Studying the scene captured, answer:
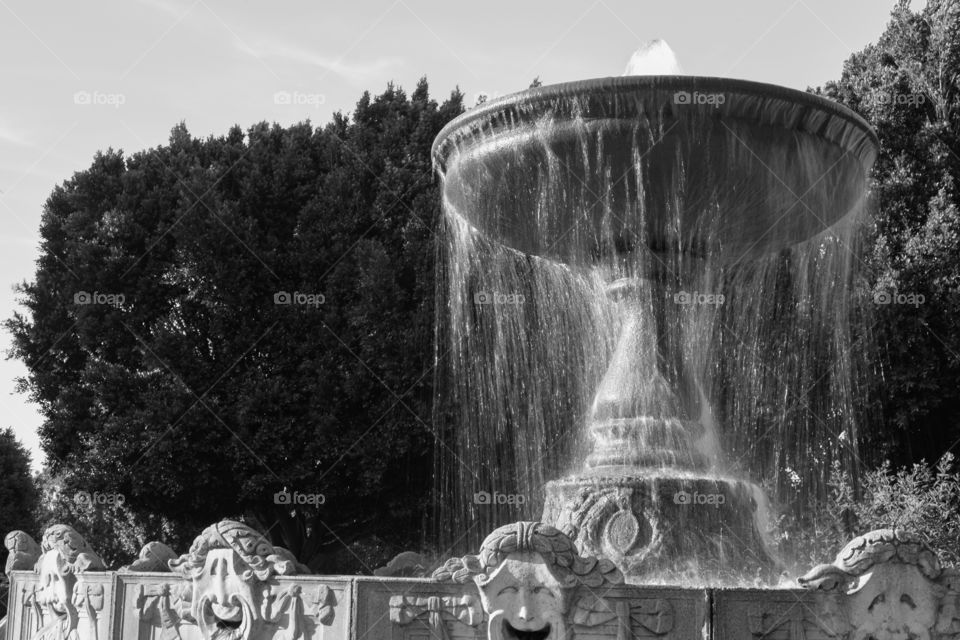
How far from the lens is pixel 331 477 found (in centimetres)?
1706

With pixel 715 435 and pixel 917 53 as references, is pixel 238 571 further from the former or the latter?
pixel 917 53

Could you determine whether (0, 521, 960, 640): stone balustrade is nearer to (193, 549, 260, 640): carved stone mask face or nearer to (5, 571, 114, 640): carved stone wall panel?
(193, 549, 260, 640): carved stone mask face

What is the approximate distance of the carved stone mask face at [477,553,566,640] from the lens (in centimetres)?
642

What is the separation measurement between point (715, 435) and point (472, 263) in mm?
4037

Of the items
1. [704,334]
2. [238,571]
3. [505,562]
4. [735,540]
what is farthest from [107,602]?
[704,334]

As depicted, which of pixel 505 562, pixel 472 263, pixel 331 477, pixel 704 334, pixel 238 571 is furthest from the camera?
pixel 331 477

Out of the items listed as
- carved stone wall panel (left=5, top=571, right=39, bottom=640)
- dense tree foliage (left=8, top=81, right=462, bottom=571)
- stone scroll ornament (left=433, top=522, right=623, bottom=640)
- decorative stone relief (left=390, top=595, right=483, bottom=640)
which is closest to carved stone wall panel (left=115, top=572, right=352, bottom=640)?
decorative stone relief (left=390, top=595, right=483, bottom=640)

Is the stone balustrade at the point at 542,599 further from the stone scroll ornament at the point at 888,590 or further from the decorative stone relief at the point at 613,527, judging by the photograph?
the decorative stone relief at the point at 613,527

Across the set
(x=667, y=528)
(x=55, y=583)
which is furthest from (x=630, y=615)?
(x=55, y=583)

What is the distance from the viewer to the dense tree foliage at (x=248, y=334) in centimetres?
1698

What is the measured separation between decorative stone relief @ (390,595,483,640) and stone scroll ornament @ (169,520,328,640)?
54 centimetres

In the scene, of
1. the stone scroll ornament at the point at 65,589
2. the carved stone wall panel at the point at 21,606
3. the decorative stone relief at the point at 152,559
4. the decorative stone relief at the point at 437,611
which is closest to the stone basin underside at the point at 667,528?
the decorative stone relief at the point at 437,611

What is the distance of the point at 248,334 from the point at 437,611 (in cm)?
1184

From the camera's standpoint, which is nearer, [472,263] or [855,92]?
[472,263]
